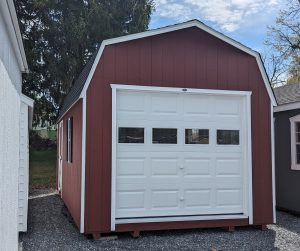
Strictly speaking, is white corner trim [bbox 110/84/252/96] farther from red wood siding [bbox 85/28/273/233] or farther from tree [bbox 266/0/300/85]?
tree [bbox 266/0/300/85]

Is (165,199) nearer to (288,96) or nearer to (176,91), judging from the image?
(176,91)

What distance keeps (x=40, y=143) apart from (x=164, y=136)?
50.4ft

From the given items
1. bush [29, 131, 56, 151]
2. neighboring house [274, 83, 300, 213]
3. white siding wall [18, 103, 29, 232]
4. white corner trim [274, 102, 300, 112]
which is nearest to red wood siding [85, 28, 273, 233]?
white siding wall [18, 103, 29, 232]

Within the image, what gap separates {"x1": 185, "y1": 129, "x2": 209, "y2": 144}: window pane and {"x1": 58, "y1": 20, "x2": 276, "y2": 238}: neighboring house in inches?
0.8

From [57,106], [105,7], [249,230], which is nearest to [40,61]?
[57,106]

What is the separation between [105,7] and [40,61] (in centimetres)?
402

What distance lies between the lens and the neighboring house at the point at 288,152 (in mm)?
9117

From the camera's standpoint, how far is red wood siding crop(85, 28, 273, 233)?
6801 millimetres

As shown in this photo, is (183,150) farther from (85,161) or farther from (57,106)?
(57,106)

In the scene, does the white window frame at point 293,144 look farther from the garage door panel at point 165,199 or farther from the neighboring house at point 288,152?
the garage door panel at point 165,199

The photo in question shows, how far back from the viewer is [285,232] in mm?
7367

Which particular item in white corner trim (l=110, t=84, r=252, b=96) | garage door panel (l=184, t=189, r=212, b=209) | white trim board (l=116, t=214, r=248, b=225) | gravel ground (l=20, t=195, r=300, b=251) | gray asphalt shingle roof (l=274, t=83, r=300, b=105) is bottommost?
gravel ground (l=20, t=195, r=300, b=251)

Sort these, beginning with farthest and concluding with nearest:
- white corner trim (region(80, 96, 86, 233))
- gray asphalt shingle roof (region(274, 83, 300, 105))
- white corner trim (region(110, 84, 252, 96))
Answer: gray asphalt shingle roof (region(274, 83, 300, 105)), white corner trim (region(110, 84, 252, 96)), white corner trim (region(80, 96, 86, 233))

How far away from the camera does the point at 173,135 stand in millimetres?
7324
